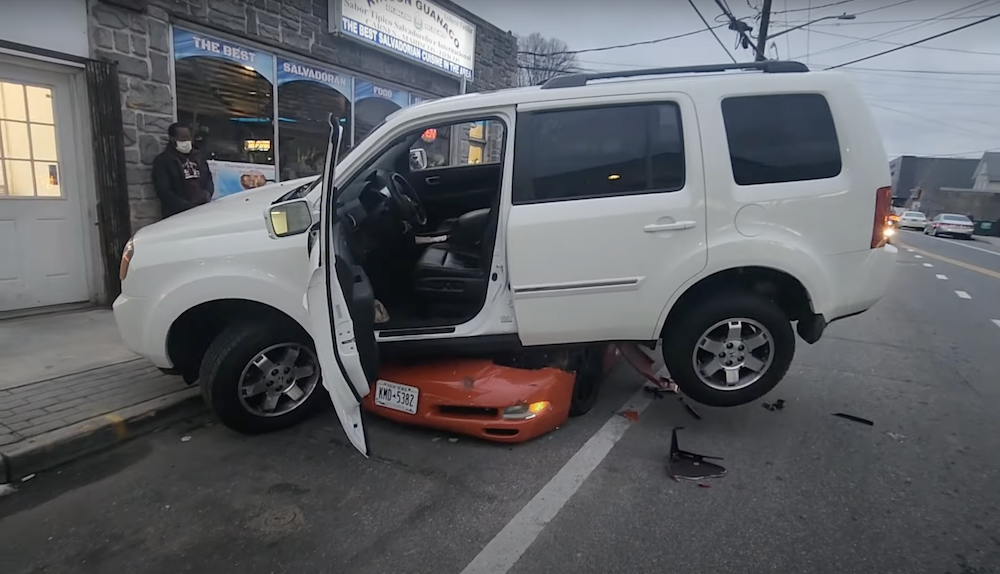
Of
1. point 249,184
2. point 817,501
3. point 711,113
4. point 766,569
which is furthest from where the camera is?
point 249,184

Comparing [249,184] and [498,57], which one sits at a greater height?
[498,57]

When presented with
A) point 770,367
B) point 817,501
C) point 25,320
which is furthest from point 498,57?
point 817,501

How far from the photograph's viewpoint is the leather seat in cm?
397

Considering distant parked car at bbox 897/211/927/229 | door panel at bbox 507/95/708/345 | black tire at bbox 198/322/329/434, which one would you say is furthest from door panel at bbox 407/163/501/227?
distant parked car at bbox 897/211/927/229

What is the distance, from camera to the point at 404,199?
4195mm

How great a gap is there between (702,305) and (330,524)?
2.44 m

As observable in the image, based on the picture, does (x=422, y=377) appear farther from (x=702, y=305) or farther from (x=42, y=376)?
(x=42, y=376)

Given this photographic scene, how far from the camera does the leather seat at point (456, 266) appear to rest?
3975 millimetres

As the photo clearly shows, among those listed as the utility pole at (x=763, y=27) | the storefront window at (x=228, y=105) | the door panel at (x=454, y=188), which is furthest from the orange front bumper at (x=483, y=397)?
the utility pole at (x=763, y=27)

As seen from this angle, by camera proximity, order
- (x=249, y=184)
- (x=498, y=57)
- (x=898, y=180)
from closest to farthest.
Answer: (x=249, y=184), (x=498, y=57), (x=898, y=180)

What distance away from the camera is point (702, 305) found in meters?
3.62

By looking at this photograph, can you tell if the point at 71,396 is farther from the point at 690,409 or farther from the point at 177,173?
the point at 690,409

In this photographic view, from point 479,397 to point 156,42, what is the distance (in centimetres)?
552

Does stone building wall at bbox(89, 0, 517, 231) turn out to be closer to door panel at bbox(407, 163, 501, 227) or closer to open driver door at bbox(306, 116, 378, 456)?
door panel at bbox(407, 163, 501, 227)
